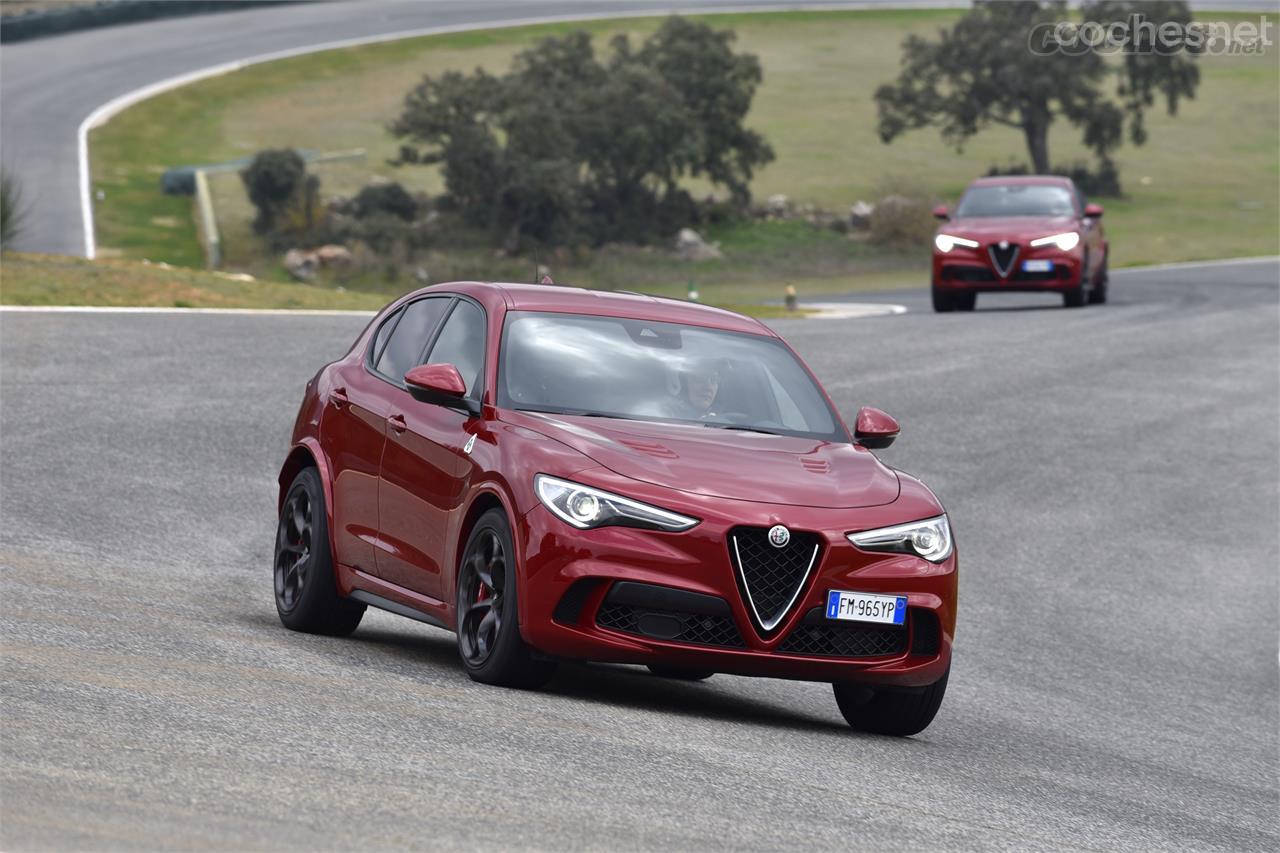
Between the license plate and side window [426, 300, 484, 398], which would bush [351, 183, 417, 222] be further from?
the license plate

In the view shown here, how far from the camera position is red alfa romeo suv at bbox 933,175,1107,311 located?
92.0 ft

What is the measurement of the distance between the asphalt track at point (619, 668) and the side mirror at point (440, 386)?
43.5 inches

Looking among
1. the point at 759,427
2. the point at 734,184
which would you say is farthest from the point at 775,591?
the point at 734,184

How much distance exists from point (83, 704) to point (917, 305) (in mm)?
31374

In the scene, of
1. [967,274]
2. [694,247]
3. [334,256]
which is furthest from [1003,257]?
[694,247]

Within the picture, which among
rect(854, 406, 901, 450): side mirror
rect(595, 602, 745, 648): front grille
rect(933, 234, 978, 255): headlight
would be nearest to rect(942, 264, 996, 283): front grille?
rect(933, 234, 978, 255): headlight

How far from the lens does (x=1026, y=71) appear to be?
66.3 m

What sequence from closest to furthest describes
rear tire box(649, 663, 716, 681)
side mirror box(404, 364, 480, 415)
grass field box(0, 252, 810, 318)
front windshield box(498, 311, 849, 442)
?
rear tire box(649, 663, 716, 681) < side mirror box(404, 364, 480, 415) < front windshield box(498, 311, 849, 442) < grass field box(0, 252, 810, 318)

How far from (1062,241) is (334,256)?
30.3 m

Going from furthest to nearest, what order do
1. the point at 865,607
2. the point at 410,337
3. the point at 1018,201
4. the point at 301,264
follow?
the point at 301,264, the point at 1018,201, the point at 410,337, the point at 865,607

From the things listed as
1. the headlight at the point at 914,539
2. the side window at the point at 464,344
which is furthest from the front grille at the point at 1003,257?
the headlight at the point at 914,539

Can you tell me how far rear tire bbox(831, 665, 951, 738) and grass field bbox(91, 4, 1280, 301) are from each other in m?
41.4

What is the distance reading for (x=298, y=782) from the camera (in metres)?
5.83

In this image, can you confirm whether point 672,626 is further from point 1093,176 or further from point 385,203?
point 1093,176
